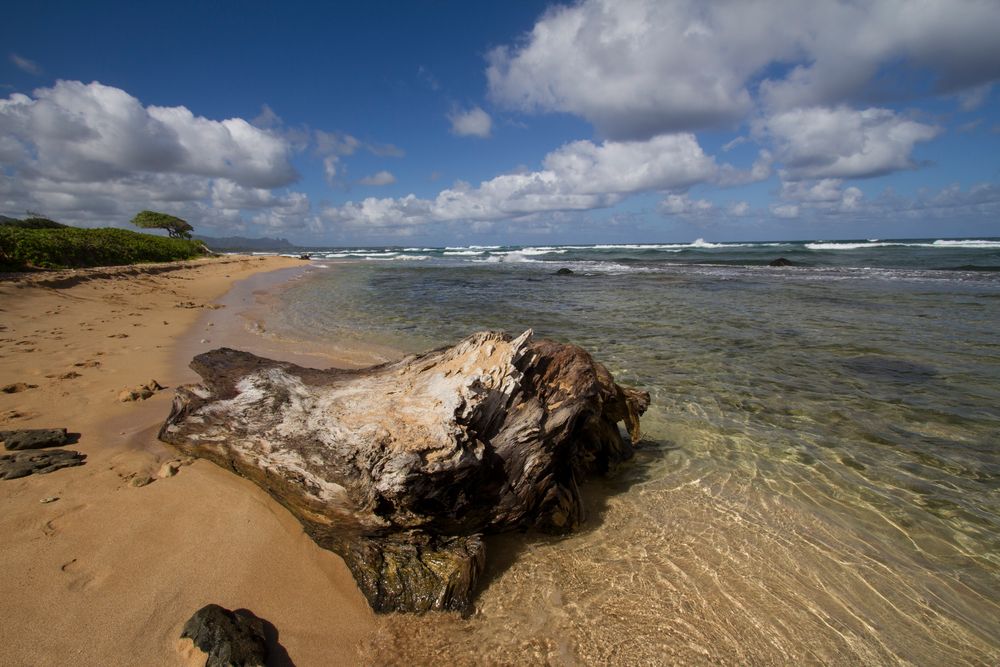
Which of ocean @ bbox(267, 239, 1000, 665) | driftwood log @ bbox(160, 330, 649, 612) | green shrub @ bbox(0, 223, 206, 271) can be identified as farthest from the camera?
green shrub @ bbox(0, 223, 206, 271)

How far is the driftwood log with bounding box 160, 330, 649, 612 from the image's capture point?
112 inches

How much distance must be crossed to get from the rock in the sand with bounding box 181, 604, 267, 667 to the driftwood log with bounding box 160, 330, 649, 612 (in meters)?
0.62

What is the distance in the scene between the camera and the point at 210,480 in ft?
12.2

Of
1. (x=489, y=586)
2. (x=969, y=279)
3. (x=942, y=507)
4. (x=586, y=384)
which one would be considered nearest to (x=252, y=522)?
(x=489, y=586)

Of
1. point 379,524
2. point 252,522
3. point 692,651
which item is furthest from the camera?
point 252,522

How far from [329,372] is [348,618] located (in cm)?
216

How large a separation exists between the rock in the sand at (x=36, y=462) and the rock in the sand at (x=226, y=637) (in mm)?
2466

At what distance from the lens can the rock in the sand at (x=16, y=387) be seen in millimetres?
5190

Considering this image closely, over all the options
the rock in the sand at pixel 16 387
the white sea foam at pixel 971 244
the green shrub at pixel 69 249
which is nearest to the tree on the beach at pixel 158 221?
the green shrub at pixel 69 249

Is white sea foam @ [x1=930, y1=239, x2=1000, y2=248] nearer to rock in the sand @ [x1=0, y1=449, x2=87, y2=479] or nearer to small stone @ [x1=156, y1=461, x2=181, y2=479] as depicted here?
small stone @ [x1=156, y1=461, x2=181, y2=479]

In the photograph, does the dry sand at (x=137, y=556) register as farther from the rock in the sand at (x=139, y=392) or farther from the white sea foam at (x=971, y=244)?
the white sea foam at (x=971, y=244)

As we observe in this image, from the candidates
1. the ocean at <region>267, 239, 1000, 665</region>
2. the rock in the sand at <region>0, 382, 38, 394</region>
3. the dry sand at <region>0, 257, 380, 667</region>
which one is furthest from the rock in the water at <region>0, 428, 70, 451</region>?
the ocean at <region>267, 239, 1000, 665</region>

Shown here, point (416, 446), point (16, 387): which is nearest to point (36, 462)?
point (16, 387)

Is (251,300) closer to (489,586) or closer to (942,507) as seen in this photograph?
→ (489,586)
